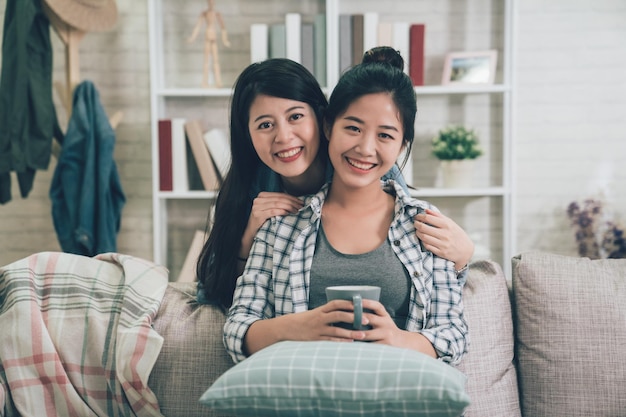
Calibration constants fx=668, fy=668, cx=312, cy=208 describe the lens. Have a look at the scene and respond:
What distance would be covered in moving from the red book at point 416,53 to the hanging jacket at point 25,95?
1624 millimetres

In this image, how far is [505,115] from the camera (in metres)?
3.13

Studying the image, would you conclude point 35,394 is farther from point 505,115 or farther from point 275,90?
point 505,115

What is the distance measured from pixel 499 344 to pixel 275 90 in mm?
771

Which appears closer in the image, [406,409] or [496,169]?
[406,409]

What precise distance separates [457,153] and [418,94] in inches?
15.1

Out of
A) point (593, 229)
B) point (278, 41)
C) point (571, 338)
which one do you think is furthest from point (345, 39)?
point (571, 338)

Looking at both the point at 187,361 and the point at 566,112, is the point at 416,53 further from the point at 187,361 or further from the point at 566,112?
the point at 187,361

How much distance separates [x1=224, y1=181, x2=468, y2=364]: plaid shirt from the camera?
4.62ft

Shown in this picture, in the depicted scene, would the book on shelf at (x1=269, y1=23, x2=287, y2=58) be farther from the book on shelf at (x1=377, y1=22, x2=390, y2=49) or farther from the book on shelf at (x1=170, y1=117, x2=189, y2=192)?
the book on shelf at (x1=170, y1=117, x2=189, y2=192)

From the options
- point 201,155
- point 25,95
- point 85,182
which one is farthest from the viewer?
point 201,155

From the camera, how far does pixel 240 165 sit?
1.67 metres

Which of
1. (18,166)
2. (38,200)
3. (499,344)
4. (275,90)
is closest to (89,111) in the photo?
(18,166)

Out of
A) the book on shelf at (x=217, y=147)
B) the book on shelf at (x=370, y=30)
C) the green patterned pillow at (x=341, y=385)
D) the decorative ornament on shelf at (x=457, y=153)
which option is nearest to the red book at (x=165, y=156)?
the book on shelf at (x=217, y=147)

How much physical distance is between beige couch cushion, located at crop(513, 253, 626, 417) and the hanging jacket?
7.02 ft
